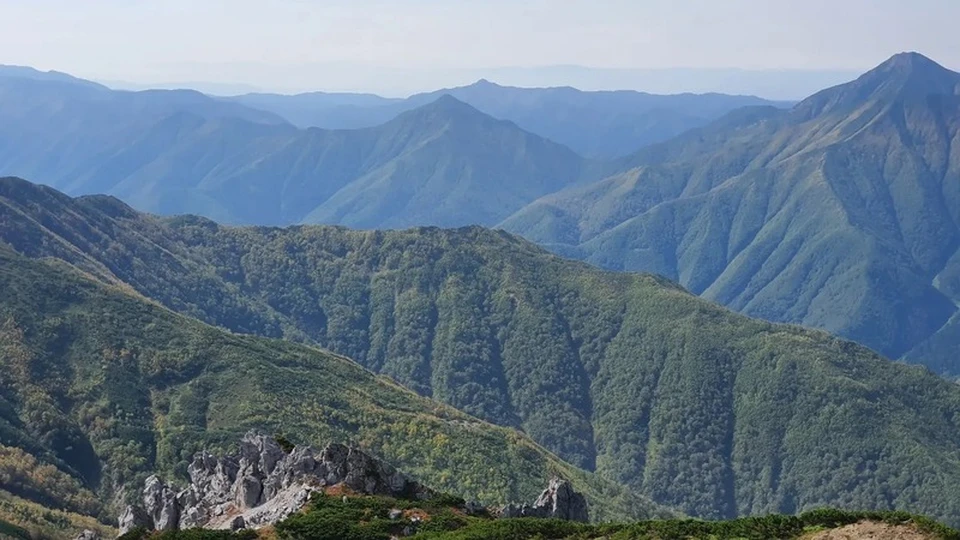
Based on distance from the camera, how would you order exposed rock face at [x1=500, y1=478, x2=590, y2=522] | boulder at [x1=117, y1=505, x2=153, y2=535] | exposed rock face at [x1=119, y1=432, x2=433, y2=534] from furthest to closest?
exposed rock face at [x1=500, y1=478, x2=590, y2=522]
boulder at [x1=117, y1=505, x2=153, y2=535]
exposed rock face at [x1=119, y1=432, x2=433, y2=534]

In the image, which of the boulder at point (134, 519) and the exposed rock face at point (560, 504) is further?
the exposed rock face at point (560, 504)

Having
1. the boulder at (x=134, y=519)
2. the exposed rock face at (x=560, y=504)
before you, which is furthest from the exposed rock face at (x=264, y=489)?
the exposed rock face at (x=560, y=504)

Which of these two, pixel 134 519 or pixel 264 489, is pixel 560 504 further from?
pixel 134 519

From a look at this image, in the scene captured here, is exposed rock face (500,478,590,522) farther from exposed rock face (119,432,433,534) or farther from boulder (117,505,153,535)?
boulder (117,505,153,535)

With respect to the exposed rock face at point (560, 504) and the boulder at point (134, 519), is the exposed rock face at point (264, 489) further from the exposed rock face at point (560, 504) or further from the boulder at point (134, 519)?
the exposed rock face at point (560, 504)

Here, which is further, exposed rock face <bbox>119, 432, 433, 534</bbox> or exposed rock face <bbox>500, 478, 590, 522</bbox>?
exposed rock face <bbox>500, 478, 590, 522</bbox>

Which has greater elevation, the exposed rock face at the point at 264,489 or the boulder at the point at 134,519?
the exposed rock face at the point at 264,489

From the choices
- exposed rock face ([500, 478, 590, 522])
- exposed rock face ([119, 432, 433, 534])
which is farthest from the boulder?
exposed rock face ([500, 478, 590, 522])

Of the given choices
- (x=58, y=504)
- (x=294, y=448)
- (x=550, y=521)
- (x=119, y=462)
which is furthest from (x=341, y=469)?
(x=119, y=462)
